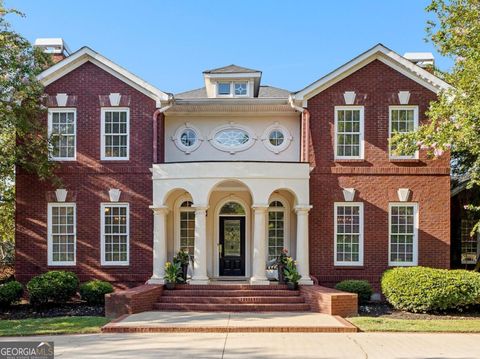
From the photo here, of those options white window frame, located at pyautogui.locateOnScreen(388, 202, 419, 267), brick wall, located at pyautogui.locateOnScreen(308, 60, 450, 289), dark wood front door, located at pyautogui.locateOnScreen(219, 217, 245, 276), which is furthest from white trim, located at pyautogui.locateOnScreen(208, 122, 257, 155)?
white window frame, located at pyautogui.locateOnScreen(388, 202, 419, 267)

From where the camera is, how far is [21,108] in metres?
15.1

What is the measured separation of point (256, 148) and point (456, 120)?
685 centimetres

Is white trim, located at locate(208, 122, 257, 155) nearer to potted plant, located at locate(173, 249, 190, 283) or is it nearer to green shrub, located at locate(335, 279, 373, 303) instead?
potted plant, located at locate(173, 249, 190, 283)

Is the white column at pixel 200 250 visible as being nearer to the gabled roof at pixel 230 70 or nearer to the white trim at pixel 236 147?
the white trim at pixel 236 147

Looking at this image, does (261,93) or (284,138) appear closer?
(284,138)

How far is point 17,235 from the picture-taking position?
1689 centimetres

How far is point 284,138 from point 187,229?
485 cm

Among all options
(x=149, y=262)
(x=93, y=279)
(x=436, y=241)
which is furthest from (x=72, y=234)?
(x=436, y=241)

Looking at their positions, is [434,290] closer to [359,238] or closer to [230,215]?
[359,238]

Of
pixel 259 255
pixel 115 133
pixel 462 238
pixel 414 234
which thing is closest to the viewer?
pixel 259 255

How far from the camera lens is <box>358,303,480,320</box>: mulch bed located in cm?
1405

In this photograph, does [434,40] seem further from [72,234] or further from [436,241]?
[72,234]

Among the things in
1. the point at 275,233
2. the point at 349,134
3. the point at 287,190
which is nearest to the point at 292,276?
the point at 275,233

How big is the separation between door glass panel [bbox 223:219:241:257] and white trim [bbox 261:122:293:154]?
9.73 ft
